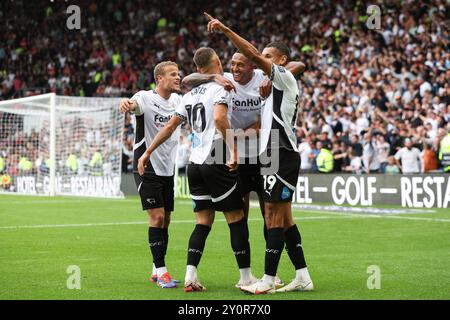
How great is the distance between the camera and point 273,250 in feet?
25.7

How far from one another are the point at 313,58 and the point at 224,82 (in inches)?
880

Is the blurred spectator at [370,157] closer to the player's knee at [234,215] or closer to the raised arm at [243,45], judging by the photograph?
the player's knee at [234,215]

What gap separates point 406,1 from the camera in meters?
27.8

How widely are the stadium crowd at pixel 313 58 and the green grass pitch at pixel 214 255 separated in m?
4.28

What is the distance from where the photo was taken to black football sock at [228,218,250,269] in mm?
8141

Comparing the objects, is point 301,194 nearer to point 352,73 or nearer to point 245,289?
point 352,73

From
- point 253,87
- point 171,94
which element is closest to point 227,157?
point 253,87

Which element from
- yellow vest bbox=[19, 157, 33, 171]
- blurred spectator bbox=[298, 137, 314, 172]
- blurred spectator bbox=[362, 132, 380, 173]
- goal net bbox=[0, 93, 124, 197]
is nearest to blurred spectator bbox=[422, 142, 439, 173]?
blurred spectator bbox=[362, 132, 380, 173]

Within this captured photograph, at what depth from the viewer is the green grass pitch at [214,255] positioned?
8.02 meters

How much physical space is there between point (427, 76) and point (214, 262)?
15.0 metres

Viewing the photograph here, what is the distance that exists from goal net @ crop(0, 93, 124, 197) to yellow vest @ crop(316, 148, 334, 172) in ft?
23.7

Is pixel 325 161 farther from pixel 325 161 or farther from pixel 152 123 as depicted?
pixel 152 123

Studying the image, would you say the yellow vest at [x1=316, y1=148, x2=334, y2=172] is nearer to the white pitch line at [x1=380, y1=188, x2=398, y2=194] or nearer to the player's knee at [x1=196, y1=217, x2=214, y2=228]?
the white pitch line at [x1=380, y1=188, x2=398, y2=194]

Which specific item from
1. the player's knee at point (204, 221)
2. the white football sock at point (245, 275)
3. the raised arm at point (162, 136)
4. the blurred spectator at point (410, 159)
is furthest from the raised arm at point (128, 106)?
the blurred spectator at point (410, 159)
